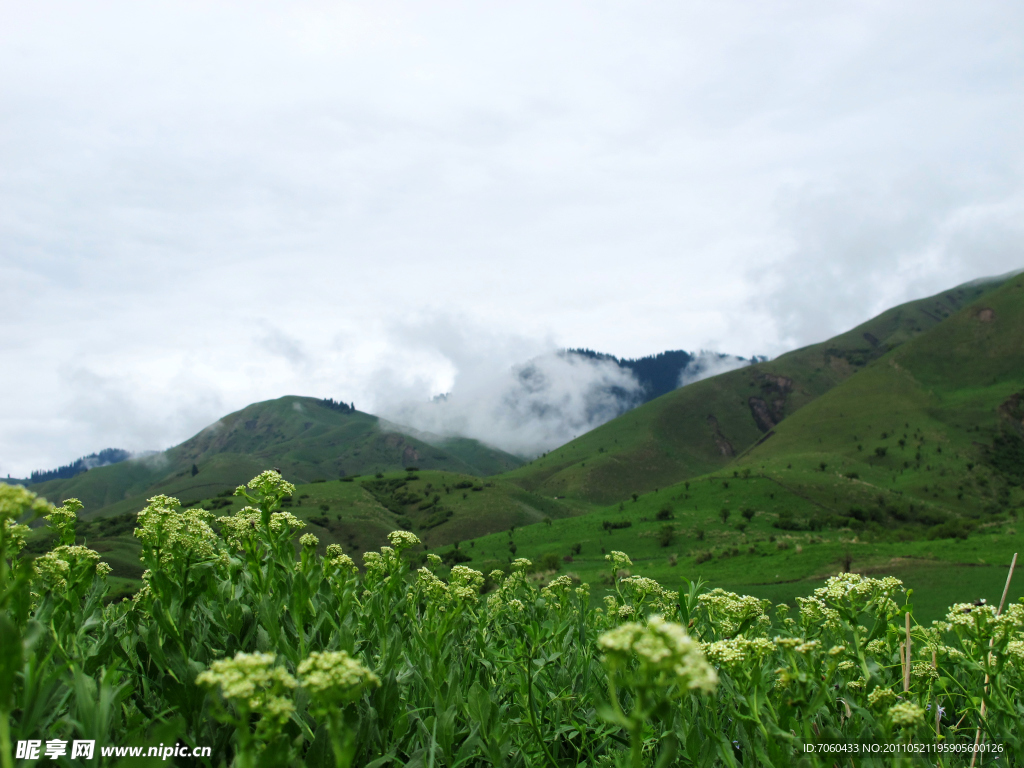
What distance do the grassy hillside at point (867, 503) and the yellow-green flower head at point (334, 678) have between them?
1411 inches

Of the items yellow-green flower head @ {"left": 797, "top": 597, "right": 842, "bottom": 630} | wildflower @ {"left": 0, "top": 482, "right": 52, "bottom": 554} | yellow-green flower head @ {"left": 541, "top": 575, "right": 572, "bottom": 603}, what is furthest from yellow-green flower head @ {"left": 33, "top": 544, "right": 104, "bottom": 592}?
yellow-green flower head @ {"left": 797, "top": 597, "right": 842, "bottom": 630}

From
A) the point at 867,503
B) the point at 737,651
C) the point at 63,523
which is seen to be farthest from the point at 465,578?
the point at 867,503

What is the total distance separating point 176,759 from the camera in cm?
286

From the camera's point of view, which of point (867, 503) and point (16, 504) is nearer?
point (16, 504)

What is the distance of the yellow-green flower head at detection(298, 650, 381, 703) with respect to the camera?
2009 millimetres

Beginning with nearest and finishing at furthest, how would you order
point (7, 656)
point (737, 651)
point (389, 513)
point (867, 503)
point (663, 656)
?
1. point (7, 656)
2. point (663, 656)
3. point (737, 651)
4. point (867, 503)
5. point (389, 513)

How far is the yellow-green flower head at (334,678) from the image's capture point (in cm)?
201

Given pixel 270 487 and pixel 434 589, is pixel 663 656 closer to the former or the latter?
pixel 270 487

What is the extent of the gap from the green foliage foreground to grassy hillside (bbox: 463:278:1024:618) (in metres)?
32.2

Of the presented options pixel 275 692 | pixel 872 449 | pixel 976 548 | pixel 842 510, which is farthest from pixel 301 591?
pixel 872 449

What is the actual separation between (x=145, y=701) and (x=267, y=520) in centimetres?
121

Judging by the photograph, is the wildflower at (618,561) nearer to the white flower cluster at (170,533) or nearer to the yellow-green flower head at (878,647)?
the yellow-green flower head at (878,647)

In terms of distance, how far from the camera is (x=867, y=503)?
123438mm

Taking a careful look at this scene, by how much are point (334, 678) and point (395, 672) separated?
4.74 feet
